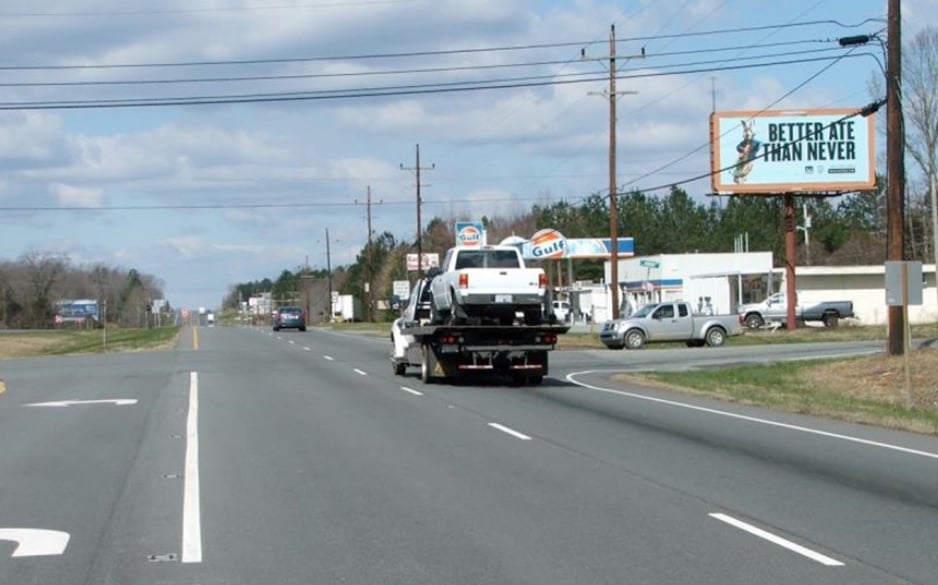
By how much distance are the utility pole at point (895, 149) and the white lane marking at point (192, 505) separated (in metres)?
15.9

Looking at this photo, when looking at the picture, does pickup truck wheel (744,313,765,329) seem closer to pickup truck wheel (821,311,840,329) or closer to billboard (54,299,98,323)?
pickup truck wheel (821,311,840,329)

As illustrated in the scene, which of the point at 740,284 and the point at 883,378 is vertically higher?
the point at 740,284

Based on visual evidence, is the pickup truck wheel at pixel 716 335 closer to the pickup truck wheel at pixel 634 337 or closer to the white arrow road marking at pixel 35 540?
the pickup truck wheel at pixel 634 337

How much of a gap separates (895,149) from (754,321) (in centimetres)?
3451

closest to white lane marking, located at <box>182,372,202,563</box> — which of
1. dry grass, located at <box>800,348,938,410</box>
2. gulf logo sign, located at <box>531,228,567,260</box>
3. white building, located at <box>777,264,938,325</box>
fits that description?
dry grass, located at <box>800,348,938,410</box>

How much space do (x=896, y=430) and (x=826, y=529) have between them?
8.42 m

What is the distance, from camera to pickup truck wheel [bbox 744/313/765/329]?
60.1 meters

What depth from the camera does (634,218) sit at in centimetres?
12494

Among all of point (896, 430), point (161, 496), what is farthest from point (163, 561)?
point (896, 430)

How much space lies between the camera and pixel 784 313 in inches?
2373

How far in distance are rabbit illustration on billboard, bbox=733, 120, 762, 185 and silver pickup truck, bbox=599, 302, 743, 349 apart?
12406 mm

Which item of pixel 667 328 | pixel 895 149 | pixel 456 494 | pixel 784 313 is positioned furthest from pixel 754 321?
pixel 456 494

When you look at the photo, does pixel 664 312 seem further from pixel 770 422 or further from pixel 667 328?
pixel 770 422

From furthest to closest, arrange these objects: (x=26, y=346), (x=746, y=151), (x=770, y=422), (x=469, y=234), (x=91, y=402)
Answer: (x=26, y=346), (x=469, y=234), (x=746, y=151), (x=91, y=402), (x=770, y=422)
